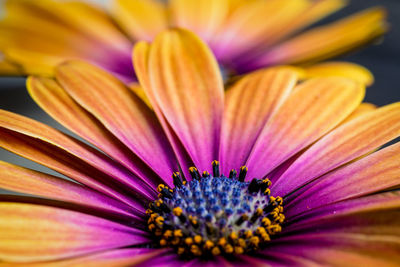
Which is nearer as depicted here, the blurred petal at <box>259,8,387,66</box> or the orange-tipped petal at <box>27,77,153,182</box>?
the orange-tipped petal at <box>27,77,153,182</box>

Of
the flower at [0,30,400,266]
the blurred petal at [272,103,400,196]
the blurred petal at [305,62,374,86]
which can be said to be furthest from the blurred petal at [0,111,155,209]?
the blurred petal at [305,62,374,86]

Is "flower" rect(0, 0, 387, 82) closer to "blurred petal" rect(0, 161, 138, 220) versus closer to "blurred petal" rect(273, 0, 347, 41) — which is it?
"blurred petal" rect(273, 0, 347, 41)

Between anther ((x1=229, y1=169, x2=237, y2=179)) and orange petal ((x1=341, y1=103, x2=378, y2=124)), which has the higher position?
orange petal ((x1=341, y1=103, x2=378, y2=124))

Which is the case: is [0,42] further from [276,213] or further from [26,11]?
[276,213]

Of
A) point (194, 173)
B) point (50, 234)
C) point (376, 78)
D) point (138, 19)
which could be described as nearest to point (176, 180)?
point (194, 173)

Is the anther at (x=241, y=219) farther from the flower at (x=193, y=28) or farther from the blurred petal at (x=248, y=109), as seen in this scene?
the flower at (x=193, y=28)

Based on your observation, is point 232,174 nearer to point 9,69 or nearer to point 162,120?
point 162,120

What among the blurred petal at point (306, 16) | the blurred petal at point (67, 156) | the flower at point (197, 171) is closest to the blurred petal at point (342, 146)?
the flower at point (197, 171)
